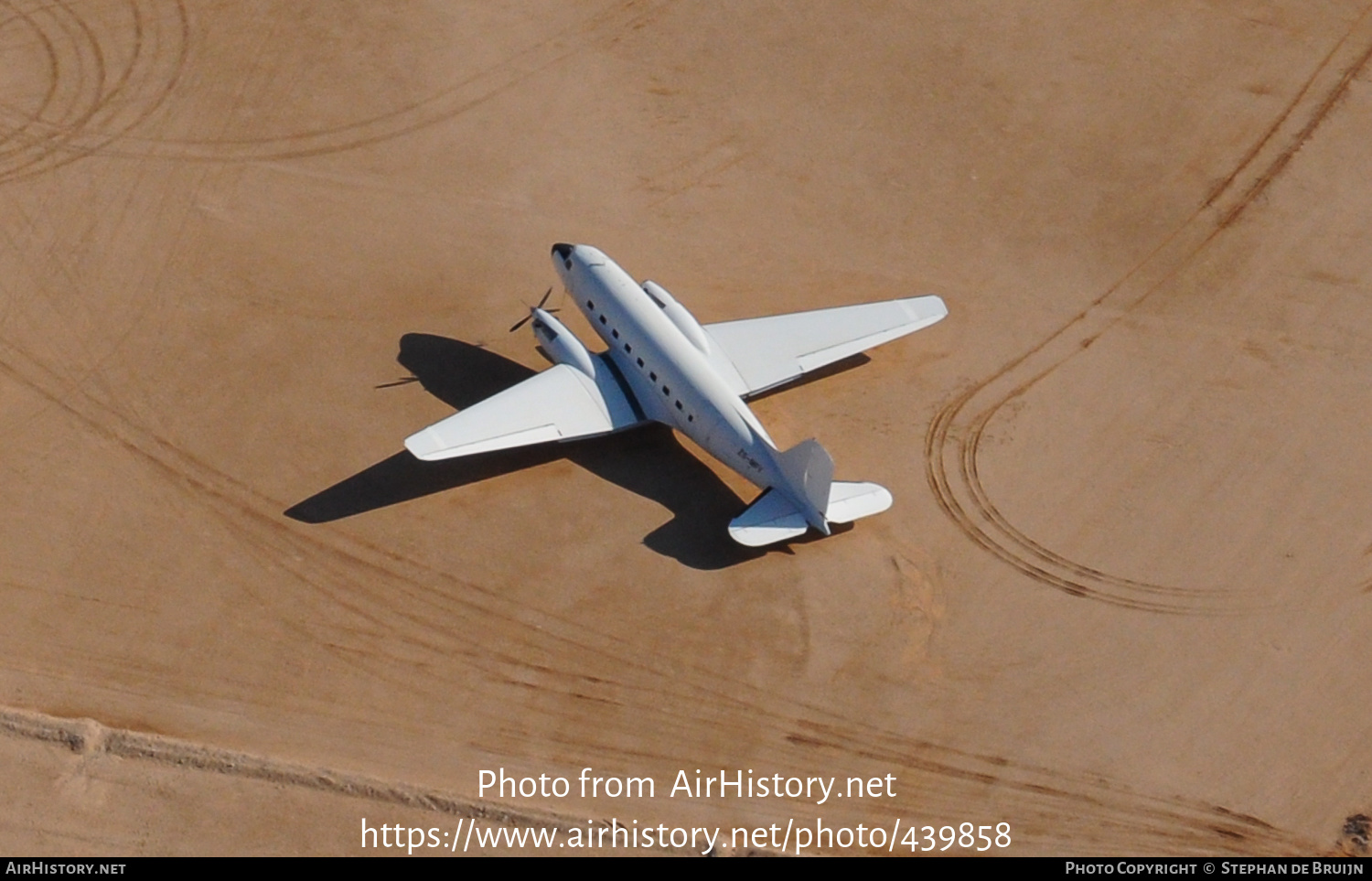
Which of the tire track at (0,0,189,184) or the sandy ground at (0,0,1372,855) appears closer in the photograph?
the sandy ground at (0,0,1372,855)

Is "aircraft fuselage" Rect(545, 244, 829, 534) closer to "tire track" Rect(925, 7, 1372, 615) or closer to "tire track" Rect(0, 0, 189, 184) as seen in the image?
"tire track" Rect(925, 7, 1372, 615)

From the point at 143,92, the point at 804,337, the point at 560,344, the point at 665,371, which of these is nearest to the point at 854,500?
the point at 665,371

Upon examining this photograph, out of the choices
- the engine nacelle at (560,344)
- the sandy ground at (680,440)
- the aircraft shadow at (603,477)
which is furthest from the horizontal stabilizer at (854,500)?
the engine nacelle at (560,344)

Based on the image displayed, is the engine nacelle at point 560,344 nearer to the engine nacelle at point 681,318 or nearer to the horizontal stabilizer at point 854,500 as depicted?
the engine nacelle at point 681,318

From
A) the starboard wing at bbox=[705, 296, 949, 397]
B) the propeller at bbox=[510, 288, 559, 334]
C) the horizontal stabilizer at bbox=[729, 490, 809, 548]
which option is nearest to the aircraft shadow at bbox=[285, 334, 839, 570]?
the horizontal stabilizer at bbox=[729, 490, 809, 548]

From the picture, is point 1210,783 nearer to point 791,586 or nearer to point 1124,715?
point 1124,715

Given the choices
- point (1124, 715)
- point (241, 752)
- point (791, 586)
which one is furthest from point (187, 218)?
point (1124, 715)
